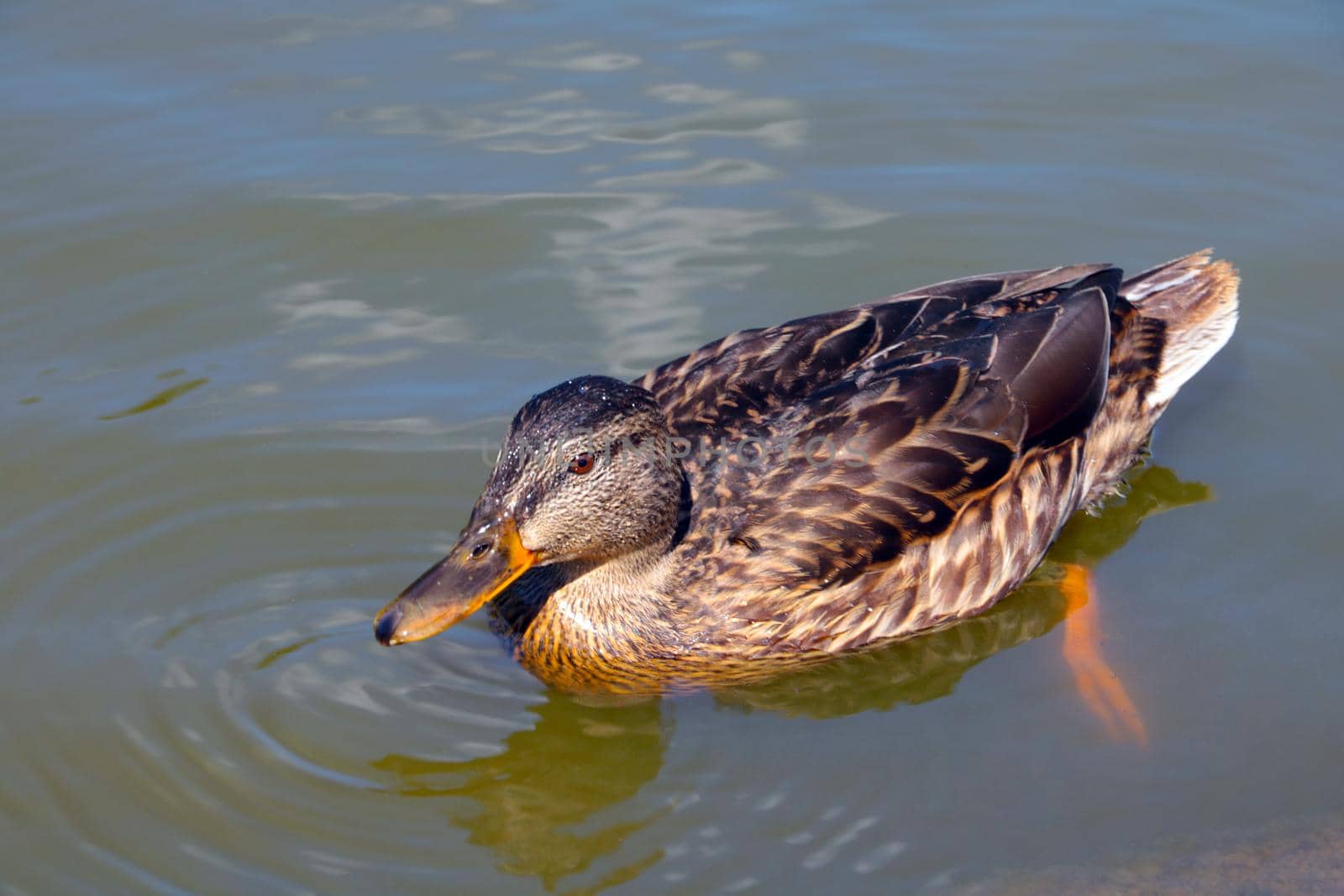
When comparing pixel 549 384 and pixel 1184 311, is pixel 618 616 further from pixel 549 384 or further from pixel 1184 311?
pixel 1184 311

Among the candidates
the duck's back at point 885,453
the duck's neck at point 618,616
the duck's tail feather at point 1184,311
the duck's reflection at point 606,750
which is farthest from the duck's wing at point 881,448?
the duck's tail feather at point 1184,311

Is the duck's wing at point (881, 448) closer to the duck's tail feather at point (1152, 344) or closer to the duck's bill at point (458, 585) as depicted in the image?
the duck's tail feather at point (1152, 344)

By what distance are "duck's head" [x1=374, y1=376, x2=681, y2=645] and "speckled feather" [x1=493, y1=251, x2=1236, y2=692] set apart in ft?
1.50

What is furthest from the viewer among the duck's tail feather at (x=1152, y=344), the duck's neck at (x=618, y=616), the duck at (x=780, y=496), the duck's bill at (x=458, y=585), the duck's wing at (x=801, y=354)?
the duck's tail feather at (x=1152, y=344)

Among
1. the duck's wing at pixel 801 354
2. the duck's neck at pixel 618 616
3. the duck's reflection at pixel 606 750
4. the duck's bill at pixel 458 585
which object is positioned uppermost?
the duck's wing at pixel 801 354

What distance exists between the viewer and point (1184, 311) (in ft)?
25.8

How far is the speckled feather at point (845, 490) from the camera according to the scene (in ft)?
21.2

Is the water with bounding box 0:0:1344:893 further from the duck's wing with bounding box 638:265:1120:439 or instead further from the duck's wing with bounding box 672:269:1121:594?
the duck's wing with bounding box 638:265:1120:439

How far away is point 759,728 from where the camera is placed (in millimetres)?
6246

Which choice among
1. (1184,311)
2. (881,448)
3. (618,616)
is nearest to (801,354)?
(881,448)

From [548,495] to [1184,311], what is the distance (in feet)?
12.2

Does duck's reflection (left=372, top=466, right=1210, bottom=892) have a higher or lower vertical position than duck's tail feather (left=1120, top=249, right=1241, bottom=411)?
lower

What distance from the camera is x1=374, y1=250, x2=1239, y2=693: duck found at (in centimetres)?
591

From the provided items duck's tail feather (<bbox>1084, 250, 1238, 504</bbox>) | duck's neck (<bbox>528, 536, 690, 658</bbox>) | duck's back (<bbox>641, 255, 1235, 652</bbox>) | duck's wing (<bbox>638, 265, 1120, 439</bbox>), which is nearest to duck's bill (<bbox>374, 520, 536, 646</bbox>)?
duck's neck (<bbox>528, 536, 690, 658</bbox>)
